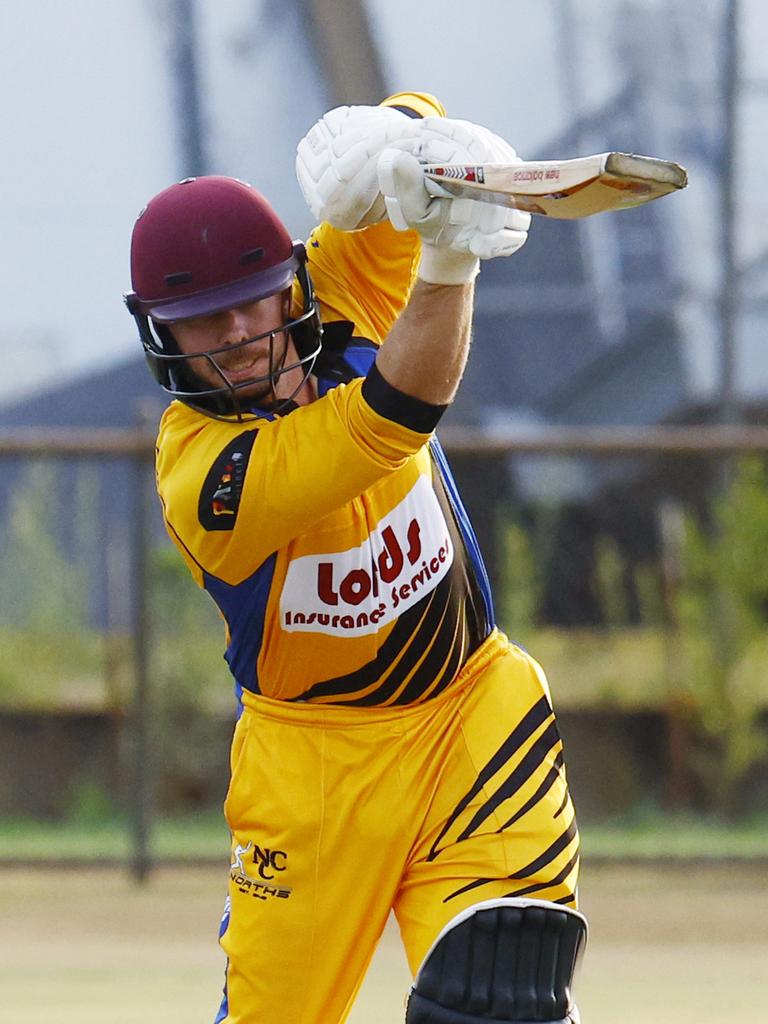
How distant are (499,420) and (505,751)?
9.92m

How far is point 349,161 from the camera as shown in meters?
A: 3.05

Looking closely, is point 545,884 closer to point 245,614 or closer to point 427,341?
point 245,614

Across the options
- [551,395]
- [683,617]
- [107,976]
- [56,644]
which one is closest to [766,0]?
[551,395]

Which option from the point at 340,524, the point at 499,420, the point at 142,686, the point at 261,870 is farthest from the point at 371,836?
the point at 499,420

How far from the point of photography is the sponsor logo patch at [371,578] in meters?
3.27

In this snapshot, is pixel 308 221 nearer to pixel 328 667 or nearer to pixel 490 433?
pixel 490 433

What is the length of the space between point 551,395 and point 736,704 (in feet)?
14.6

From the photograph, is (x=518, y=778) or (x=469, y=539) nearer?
(x=518, y=778)

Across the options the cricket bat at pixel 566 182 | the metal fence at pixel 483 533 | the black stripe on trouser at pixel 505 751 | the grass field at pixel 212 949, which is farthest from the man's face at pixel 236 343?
the metal fence at pixel 483 533

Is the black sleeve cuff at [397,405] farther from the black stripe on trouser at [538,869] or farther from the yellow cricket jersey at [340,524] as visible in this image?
the black stripe on trouser at [538,869]

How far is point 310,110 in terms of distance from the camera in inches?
535

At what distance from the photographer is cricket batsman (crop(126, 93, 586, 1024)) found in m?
3.08

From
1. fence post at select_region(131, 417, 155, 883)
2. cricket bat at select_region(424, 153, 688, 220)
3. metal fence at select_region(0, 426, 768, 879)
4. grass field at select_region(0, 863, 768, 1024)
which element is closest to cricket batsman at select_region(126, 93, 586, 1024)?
cricket bat at select_region(424, 153, 688, 220)

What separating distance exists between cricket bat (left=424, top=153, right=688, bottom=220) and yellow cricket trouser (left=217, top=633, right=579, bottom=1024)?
46.0 inches
